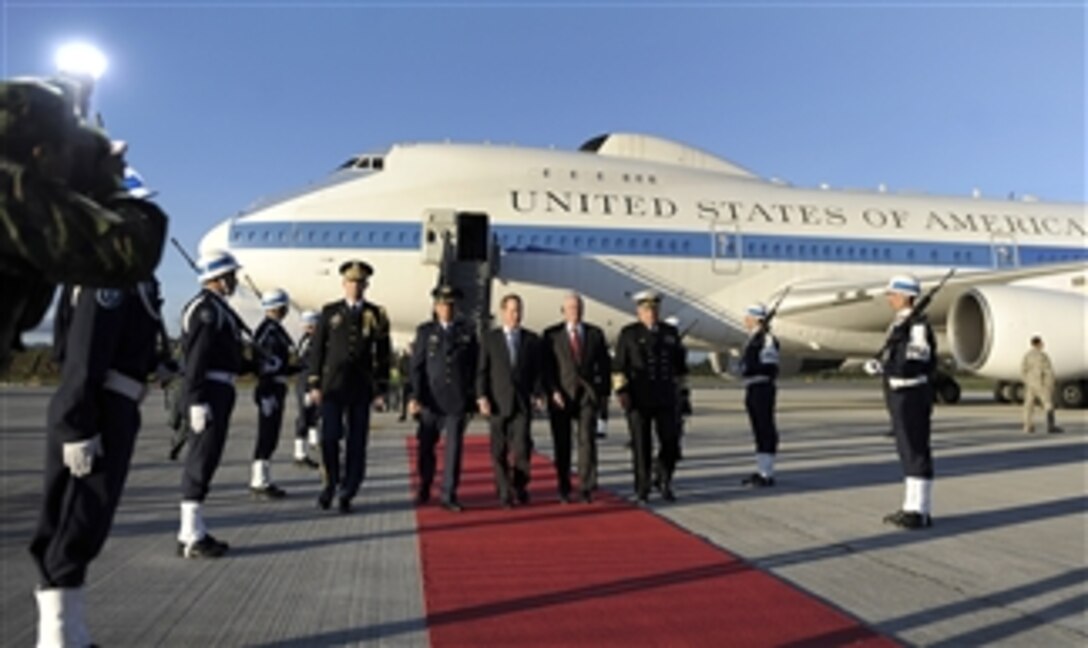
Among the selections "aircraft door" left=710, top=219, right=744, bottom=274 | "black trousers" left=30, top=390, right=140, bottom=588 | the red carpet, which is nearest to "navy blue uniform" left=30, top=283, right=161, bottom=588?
"black trousers" left=30, top=390, right=140, bottom=588

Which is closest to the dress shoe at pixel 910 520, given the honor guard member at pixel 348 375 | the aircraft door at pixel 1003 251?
the honor guard member at pixel 348 375

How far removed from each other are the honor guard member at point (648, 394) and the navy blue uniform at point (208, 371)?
3.19 metres

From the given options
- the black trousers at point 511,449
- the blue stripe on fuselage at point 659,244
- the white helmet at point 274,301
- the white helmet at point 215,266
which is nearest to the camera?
the white helmet at point 215,266

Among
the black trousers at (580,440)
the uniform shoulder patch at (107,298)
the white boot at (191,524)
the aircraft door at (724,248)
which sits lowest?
the white boot at (191,524)

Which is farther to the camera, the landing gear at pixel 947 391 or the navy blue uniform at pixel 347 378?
the landing gear at pixel 947 391

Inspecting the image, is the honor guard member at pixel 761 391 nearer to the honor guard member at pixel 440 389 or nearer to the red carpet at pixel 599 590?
the red carpet at pixel 599 590

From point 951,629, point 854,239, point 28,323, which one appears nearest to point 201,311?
point 28,323

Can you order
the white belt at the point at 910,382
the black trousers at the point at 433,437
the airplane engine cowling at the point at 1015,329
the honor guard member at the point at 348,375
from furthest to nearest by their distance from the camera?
1. the airplane engine cowling at the point at 1015,329
2. the black trousers at the point at 433,437
3. the honor guard member at the point at 348,375
4. the white belt at the point at 910,382

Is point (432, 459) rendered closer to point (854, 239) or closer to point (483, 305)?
point (483, 305)

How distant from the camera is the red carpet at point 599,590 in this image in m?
3.86

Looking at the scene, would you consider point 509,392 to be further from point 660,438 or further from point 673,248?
point 673,248

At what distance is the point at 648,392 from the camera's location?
25.2ft

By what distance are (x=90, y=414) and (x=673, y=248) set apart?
16.5 metres

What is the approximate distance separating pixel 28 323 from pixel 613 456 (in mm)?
9415
